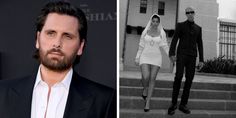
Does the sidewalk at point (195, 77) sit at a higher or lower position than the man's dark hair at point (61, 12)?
lower

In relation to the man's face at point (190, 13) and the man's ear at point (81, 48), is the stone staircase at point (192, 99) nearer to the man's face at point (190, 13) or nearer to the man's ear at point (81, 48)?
the man's face at point (190, 13)

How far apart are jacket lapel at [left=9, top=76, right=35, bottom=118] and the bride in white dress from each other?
945mm

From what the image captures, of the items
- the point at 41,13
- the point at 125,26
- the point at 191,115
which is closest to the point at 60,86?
the point at 41,13

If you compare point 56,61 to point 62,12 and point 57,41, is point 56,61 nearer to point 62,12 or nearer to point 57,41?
point 57,41

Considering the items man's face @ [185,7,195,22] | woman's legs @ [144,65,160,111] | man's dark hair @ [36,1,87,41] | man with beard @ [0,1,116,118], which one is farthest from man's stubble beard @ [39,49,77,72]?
man's face @ [185,7,195,22]

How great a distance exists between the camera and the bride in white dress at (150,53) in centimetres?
198

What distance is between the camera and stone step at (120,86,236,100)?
206cm

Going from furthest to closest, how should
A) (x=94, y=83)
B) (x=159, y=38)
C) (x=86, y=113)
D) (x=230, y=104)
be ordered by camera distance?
(x=230, y=104)
(x=159, y=38)
(x=94, y=83)
(x=86, y=113)

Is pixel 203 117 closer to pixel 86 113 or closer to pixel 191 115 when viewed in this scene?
pixel 191 115

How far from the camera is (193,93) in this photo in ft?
6.83

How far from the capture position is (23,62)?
1296 millimetres

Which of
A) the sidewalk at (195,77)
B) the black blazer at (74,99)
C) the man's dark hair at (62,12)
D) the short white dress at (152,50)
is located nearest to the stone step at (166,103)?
the sidewalk at (195,77)

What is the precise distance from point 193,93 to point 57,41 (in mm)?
1198

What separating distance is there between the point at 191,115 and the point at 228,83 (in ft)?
1.13
